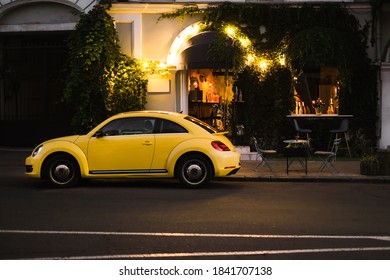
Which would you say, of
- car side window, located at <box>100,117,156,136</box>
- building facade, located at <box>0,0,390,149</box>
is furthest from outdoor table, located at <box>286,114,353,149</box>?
car side window, located at <box>100,117,156,136</box>

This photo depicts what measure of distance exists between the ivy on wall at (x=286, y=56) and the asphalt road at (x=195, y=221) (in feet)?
21.9

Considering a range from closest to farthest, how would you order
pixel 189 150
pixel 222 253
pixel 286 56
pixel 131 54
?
pixel 222 253 → pixel 189 150 → pixel 286 56 → pixel 131 54

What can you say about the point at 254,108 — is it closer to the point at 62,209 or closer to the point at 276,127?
the point at 276,127

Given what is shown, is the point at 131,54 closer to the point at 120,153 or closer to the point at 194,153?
the point at 120,153

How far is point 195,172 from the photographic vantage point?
43.3ft

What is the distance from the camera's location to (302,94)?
→ 70.0ft

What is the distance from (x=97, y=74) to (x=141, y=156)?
697 cm

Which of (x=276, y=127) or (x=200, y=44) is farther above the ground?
(x=200, y=44)

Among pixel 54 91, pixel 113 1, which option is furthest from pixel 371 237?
pixel 54 91

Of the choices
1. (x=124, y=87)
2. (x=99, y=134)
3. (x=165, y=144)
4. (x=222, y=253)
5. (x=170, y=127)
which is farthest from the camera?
(x=124, y=87)

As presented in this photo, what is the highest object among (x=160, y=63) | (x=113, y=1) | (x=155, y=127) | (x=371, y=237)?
(x=113, y=1)

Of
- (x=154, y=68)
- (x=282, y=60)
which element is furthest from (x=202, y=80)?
(x=282, y=60)

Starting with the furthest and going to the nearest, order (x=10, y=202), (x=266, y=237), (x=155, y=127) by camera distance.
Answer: (x=155, y=127), (x=10, y=202), (x=266, y=237)

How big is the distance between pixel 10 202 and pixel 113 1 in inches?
435
